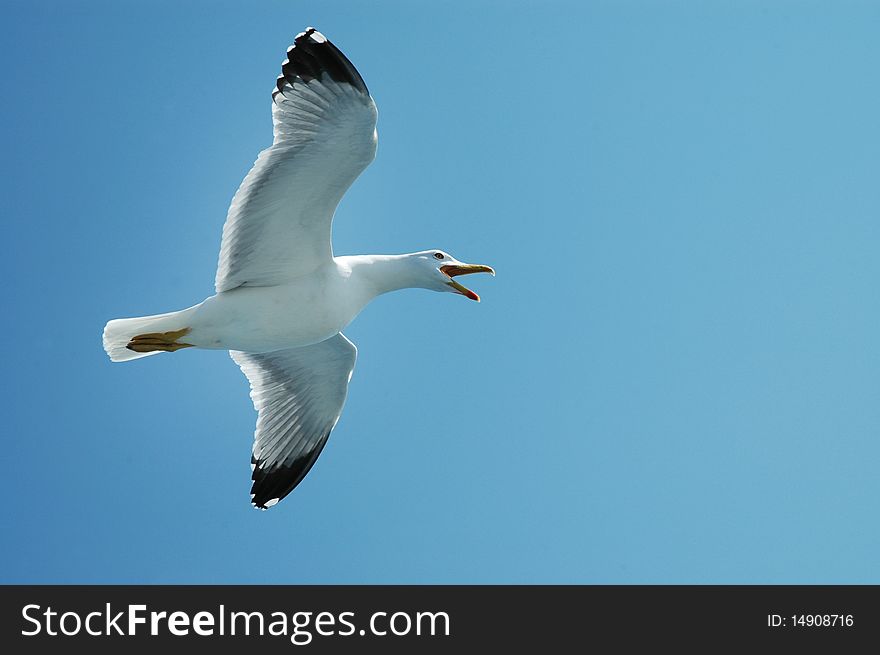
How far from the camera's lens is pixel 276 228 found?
7383mm

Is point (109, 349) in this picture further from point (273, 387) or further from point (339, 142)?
point (339, 142)

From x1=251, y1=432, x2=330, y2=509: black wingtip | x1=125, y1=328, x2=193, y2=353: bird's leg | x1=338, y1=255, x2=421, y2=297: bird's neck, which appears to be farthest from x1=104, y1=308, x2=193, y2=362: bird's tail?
x1=251, y1=432, x2=330, y2=509: black wingtip

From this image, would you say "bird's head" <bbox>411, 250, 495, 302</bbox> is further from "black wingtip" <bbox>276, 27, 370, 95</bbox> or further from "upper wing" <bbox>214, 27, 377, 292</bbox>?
Result: "black wingtip" <bbox>276, 27, 370, 95</bbox>

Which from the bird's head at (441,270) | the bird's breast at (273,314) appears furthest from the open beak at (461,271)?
the bird's breast at (273,314)

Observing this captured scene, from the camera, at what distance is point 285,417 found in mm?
8883

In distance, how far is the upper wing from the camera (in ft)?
22.5

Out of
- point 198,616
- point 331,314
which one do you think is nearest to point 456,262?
point 331,314

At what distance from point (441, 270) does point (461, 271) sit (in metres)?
0.17

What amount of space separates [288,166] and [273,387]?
238 centimetres

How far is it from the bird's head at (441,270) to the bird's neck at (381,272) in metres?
0.08

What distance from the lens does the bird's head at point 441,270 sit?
26.4 feet

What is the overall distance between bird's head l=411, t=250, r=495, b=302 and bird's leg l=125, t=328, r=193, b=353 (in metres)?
1.74

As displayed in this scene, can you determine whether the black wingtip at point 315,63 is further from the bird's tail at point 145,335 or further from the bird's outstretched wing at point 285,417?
the bird's outstretched wing at point 285,417

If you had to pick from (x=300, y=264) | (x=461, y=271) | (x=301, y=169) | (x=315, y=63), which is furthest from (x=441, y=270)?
(x=315, y=63)
